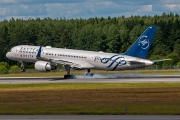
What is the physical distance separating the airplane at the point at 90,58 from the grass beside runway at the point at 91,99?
477 inches

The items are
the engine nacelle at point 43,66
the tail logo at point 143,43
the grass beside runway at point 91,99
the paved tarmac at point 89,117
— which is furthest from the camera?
the engine nacelle at point 43,66

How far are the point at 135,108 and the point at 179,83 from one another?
93.7ft

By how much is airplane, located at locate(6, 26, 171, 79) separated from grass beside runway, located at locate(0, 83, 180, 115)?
1211cm

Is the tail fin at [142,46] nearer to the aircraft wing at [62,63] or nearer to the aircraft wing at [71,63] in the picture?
the aircraft wing at [71,63]

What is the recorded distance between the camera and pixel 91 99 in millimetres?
56688

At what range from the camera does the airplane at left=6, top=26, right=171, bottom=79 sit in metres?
86.8

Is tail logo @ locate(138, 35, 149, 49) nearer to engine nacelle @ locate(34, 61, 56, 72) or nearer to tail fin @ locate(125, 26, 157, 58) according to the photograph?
tail fin @ locate(125, 26, 157, 58)

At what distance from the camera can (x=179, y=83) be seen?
74.4m

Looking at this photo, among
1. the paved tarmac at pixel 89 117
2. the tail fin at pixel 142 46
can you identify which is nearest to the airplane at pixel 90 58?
the tail fin at pixel 142 46

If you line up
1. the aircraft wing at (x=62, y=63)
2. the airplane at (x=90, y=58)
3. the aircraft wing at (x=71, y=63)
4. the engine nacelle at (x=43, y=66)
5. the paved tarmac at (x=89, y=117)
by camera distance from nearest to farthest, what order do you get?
1. the paved tarmac at (x=89, y=117)
2. the airplane at (x=90, y=58)
3. the engine nacelle at (x=43, y=66)
4. the aircraft wing at (x=62, y=63)
5. the aircraft wing at (x=71, y=63)

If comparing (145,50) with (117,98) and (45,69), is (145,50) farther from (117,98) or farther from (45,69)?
(117,98)

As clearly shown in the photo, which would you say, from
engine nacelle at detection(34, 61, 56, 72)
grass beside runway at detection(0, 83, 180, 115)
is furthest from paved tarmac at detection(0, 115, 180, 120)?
engine nacelle at detection(34, 61, 56, 72)

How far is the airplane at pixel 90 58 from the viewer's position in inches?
3415

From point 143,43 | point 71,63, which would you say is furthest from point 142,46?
point 71,63
